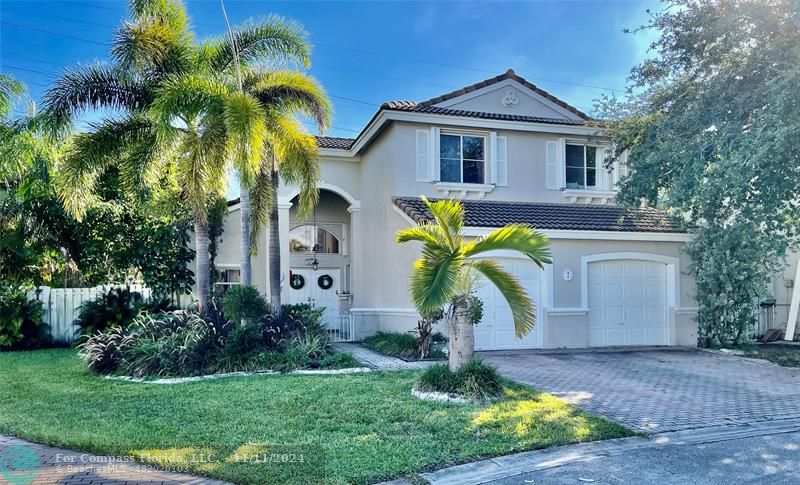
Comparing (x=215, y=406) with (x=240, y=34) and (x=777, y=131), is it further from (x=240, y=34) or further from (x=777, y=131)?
(x=777, y=131)

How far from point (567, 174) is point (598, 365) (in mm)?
6693

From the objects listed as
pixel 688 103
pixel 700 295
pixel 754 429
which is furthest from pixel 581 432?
pixel 700 295

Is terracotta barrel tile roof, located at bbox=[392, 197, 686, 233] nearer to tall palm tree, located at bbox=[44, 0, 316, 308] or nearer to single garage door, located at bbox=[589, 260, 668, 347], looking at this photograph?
single garage door, located at bbox=[589, 260, 668, 347]

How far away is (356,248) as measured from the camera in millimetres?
17938

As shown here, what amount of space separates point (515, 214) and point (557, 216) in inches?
50.4

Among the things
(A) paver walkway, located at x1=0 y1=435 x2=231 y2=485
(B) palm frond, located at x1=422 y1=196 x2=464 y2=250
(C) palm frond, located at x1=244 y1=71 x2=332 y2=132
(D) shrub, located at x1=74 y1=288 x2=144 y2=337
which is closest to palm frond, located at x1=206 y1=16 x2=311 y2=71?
(C) palm frond, located at x1=244 y1=71 x2=332 y2=132

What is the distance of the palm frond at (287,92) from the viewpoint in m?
12.3

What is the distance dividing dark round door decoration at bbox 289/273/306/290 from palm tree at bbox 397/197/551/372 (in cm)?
1062

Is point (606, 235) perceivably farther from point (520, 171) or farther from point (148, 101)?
point (148, 101)

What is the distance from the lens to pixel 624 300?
579 inches

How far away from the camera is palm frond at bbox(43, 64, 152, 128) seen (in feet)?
37.5

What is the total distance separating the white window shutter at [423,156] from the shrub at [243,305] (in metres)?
5.68

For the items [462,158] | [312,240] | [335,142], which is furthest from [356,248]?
[462,158]

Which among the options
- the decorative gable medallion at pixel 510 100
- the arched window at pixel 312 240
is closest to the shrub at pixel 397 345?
the arched window at pixel 312 240
